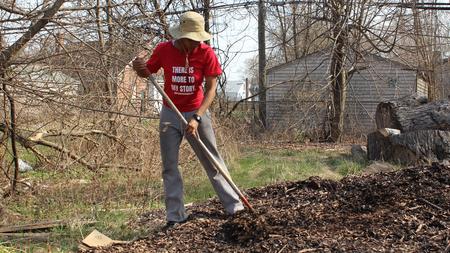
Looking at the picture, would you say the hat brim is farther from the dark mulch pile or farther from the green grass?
the green grass

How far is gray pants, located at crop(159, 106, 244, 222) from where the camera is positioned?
4.73 metres

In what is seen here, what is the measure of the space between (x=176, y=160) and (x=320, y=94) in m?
12.3

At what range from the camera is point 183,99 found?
472 centimetres

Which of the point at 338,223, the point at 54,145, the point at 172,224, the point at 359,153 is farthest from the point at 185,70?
the point at 359,153

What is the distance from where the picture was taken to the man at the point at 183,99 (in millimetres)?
4668

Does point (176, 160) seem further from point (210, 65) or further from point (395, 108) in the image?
point (395, 108)

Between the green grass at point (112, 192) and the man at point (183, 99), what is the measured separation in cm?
54

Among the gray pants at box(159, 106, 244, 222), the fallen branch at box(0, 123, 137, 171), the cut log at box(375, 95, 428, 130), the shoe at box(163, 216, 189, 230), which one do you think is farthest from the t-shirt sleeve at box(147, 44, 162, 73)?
the cut log at box(375, 95, 428, 130)

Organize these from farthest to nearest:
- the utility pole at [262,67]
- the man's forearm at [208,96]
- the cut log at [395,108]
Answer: the utility pole at [262,67]
the cut log at [395,108]
the man's forearm at [208,96]

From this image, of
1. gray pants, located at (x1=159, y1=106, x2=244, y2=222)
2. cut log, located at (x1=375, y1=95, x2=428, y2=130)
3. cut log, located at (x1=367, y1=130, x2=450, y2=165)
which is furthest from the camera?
cut log, located at (x1=375, y1=95, x2=428, y2=130)

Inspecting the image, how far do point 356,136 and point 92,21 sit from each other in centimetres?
1292

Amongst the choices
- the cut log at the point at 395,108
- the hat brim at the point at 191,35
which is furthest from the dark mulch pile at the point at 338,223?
the cut log at the point at 395,108

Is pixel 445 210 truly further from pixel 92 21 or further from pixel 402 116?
pixel 402 116

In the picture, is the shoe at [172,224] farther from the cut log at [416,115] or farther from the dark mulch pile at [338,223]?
the cut log at [416,115]
